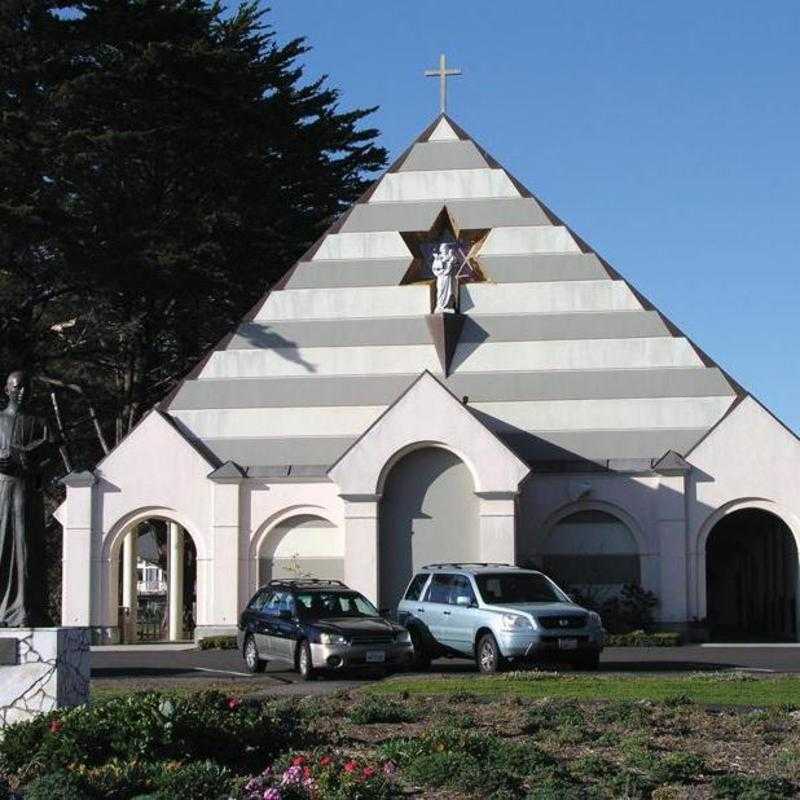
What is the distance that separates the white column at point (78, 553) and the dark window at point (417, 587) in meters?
11.8

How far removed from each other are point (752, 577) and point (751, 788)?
32.9 metres

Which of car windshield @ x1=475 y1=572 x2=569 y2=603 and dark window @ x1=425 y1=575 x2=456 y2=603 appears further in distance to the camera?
dark window @ x1=425 y1=575 x2=456 y2=603

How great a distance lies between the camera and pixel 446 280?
38.3 meters

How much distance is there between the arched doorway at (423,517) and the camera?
3612 cm

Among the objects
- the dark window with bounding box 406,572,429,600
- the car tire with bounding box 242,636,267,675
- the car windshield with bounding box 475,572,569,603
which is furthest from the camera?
the dark window with bounding box 406,572,429,600

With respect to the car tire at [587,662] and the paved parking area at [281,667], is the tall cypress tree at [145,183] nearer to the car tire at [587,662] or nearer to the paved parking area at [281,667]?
the paved parking area at [281,667]

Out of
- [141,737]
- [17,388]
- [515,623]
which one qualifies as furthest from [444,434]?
[141,737]

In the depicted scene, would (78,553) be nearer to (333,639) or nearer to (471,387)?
(471,387)

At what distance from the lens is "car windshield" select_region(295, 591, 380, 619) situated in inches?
1036

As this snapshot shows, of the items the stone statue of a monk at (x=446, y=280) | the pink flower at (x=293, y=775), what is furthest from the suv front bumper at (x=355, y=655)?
the stone statue of a monk at (x=446, y=280)

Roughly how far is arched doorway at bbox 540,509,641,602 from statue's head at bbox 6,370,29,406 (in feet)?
71.8

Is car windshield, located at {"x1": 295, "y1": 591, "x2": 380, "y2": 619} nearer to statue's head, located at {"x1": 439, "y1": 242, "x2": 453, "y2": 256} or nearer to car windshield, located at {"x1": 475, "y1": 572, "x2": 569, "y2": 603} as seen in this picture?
car windshield, located at {"x1": 475, "y1": 572, "x2": 569, "y2": 603}

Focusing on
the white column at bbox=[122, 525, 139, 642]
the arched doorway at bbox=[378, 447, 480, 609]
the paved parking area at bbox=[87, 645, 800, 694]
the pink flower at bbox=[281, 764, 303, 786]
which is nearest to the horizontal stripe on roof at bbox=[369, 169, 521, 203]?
the arched doorway at bbox=[378, 447, 480, 609]

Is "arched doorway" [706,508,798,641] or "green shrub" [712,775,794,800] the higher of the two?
"arched doorway" [706,508,798,641]
